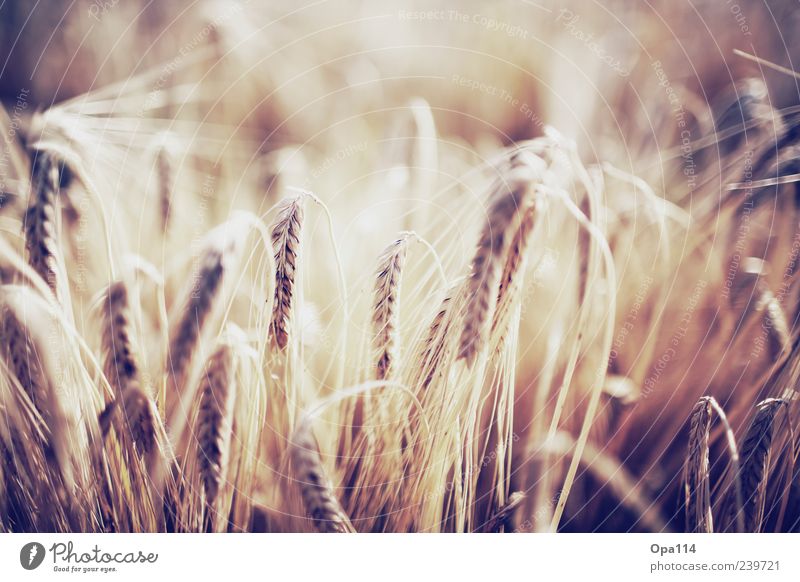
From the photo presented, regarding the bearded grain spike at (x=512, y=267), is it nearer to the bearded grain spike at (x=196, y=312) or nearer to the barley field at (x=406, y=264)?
the barley field at (x=406, y=264)

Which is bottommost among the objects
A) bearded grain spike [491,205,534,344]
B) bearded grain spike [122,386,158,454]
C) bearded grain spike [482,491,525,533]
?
bearded grain spike [482,491,525,533]

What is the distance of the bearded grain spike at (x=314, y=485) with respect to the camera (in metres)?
0.48

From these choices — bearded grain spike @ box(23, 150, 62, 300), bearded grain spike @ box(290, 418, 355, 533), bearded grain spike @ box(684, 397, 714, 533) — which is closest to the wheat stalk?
bearded grain spike @ box(23, 150, 62, 300)

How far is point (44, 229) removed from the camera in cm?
53

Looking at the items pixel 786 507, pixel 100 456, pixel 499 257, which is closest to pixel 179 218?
pixel 100 456

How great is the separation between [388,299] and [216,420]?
0.22m

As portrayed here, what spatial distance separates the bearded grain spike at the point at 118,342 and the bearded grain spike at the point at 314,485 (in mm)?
192

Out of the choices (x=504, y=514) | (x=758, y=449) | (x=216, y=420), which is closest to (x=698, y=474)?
(x=758, y=449)

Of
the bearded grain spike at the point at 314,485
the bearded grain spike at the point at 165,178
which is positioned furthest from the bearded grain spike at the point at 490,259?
the bearded grain spike at the point at 165,178
